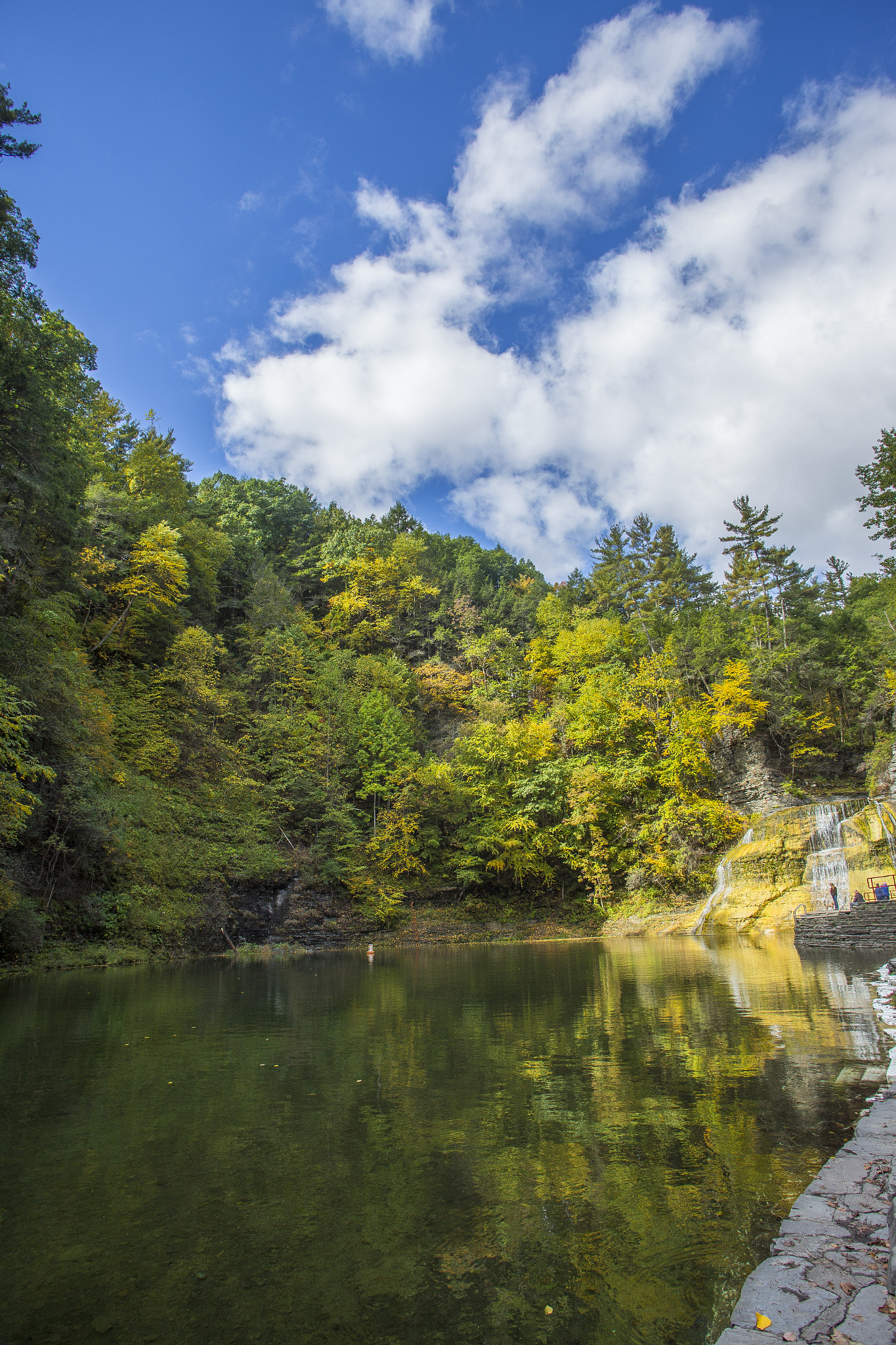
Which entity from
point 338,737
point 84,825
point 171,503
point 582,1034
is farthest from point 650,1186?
point 171,503

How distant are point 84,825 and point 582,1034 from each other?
51.9 ft

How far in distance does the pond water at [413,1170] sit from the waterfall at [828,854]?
1539 cm

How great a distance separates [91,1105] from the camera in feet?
19.2

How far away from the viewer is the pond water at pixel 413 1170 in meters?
2.85

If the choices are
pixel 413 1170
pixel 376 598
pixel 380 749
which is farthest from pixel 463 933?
pixel 413 1170

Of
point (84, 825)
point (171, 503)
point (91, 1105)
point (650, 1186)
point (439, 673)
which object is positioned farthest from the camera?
point (439, 673)

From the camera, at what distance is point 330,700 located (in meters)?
32.4

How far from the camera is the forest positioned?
1788 centimetres

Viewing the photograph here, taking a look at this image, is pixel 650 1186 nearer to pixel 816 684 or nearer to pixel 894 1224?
pixel 894 1224

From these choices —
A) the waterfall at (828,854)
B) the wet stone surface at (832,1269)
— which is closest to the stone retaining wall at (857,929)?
the waterfall at (828,854)

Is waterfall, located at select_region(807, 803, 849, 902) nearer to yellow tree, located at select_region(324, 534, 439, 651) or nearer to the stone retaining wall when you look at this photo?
the stone retaining wall

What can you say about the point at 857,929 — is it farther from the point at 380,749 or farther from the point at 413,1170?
the point at 380,749

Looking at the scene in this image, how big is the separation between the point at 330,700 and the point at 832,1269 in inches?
1204

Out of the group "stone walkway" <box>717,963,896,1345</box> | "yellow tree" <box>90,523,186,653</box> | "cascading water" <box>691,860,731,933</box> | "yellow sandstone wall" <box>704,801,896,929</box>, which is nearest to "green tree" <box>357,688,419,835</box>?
"yellow tree" <box>90,523,186,653</box>
